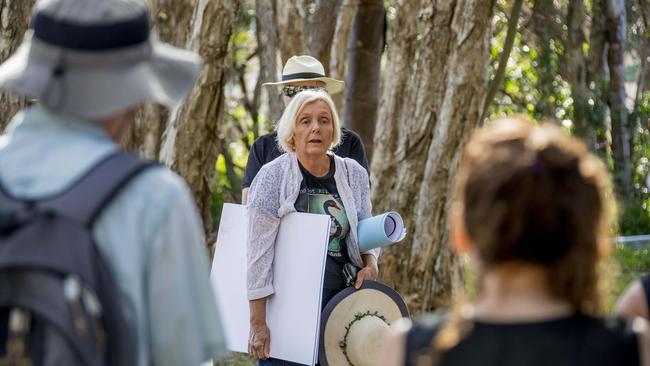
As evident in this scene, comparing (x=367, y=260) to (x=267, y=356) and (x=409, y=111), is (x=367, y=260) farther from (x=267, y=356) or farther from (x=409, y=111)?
(x=409, y=111)

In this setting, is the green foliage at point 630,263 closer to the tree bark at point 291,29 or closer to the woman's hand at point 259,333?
the tree bark at point 291,29

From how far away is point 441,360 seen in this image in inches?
104

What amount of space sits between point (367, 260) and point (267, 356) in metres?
0.67

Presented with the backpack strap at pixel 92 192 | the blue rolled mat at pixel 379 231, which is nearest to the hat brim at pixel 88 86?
the backpack strap at pixel 92 192

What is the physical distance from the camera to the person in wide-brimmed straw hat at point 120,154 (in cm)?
276

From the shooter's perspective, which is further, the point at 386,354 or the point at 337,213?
the point at 337,213

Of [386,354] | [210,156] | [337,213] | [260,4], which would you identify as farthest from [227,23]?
[260,4]

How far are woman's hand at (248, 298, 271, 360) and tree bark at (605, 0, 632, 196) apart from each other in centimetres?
1876

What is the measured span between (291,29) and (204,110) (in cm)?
420

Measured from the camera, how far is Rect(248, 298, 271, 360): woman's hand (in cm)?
630

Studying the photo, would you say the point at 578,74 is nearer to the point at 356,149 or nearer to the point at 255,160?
the point at 356,149

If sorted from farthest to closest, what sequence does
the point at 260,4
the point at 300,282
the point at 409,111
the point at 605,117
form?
the point at 605,117 < the point at 260,4 < the point at 409,111 < the point at 300,282

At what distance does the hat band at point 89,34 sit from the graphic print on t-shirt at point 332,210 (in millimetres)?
3398

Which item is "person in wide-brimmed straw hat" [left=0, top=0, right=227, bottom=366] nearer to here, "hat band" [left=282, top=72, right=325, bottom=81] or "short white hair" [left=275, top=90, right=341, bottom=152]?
"short white hair" [left=275, top=90, right=341, bottom=152]
